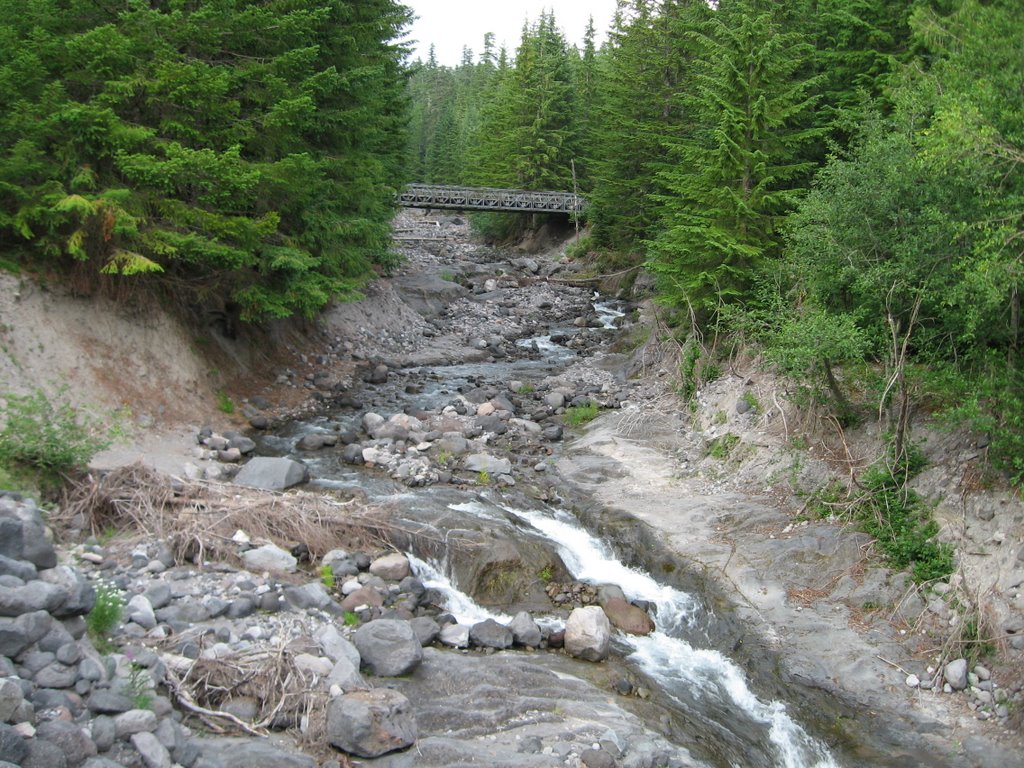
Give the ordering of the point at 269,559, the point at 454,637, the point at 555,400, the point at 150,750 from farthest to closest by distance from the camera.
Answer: the point at 555,400
the point at 269,559
the point at 454,637
the point at 150,750

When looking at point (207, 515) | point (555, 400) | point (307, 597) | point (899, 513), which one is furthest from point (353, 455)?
point (899, 513)

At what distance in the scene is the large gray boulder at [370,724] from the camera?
7363 mm

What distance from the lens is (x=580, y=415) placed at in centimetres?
1909

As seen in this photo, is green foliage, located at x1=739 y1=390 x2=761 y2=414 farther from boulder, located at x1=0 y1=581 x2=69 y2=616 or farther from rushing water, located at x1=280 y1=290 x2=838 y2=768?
boulder, located at x1=0 y1=581 x2=69 y2=616

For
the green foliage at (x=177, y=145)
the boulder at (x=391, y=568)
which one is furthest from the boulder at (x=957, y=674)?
the green foliage at (x=177, y=145)

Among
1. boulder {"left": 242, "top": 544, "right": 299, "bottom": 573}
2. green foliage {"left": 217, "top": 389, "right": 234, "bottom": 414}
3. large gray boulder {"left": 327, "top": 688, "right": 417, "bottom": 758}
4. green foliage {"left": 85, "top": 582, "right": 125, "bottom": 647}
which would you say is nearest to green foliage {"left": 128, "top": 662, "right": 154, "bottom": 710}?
green foliage {"left": 85, "top": 582, "right": 125, "bottom": 647}

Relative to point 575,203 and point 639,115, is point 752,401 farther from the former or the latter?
point 575,203

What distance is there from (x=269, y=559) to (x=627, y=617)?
198 inches

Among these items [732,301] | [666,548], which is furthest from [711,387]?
[666,548]

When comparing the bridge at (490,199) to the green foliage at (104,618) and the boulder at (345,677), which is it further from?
the boulder at (345,677)

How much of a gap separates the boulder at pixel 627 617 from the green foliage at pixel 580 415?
7.89 metres

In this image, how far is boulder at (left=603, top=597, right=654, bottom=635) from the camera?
1093 centimetres

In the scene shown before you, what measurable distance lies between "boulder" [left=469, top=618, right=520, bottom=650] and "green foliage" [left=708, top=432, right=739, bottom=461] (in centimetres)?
668

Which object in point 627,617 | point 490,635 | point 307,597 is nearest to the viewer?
point 307,597
